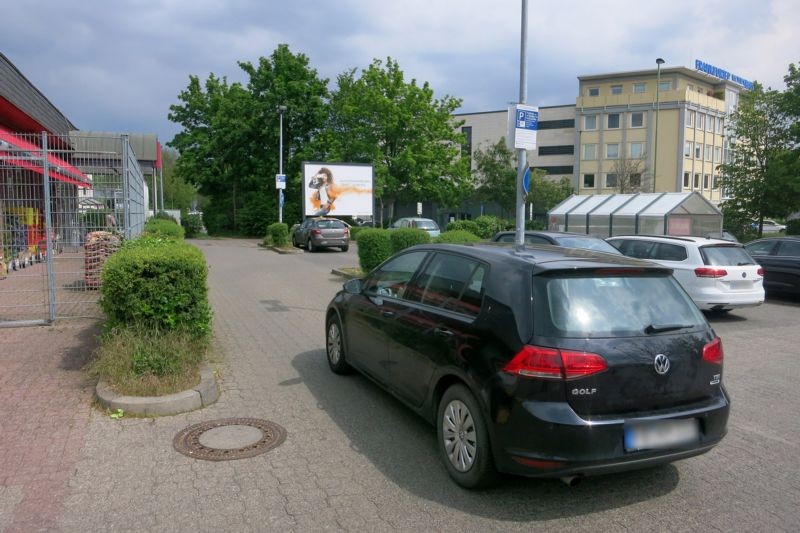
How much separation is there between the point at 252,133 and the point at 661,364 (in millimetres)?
41025

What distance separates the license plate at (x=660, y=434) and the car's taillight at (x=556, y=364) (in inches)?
16.8

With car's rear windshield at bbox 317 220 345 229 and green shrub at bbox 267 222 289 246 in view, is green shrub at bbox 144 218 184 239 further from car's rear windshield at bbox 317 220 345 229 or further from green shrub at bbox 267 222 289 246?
green shrub at bbox 267 222 289 246

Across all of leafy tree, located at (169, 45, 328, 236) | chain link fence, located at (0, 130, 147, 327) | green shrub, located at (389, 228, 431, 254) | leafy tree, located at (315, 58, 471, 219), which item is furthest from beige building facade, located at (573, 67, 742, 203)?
chain link fence, located at (0, 130, 147, 327)

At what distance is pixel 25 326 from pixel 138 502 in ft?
19.1

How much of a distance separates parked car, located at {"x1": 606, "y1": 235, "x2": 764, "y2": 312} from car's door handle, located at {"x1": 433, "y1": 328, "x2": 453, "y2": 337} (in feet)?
24.0

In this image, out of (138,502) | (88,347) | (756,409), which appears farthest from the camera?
(88,347)

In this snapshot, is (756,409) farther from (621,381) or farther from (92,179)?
(92,179)

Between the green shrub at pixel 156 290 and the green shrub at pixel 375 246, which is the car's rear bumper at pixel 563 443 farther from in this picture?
the green shrub at pixel 375 246

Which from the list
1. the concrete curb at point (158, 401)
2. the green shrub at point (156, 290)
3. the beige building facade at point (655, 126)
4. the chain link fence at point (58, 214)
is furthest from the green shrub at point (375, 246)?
the beige building facade at point (655, 126)

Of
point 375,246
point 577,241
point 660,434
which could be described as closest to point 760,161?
point 577,241

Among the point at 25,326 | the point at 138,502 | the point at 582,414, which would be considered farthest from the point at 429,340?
the point at 25,326

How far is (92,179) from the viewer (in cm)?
991

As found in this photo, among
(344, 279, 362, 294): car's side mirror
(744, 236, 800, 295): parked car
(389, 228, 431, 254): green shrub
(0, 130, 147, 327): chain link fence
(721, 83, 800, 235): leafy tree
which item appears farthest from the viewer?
(721, 83, 800, 235): leafy tree

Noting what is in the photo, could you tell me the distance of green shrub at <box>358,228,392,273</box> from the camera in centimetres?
1459
